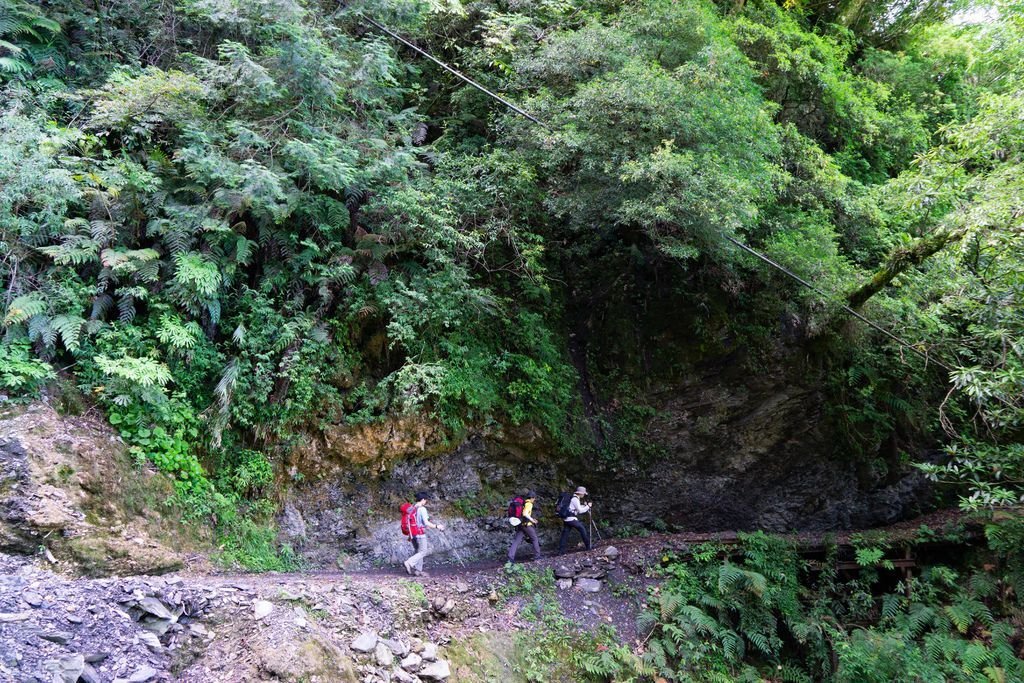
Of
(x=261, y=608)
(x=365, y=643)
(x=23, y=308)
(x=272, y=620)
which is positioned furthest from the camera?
(x=23, y=308)

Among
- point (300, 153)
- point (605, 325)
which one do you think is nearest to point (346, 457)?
point (300, 153)

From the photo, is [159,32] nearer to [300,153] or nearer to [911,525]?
[300,153]

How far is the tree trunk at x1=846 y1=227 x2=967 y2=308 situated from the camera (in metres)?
8.81

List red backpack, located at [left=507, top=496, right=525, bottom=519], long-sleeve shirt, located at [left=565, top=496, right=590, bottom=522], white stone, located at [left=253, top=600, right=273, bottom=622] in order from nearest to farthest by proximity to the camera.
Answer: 1. white stone, located at [left=253, top=600, right=273, bottom=622]
2. red backpack, located at [left=507, top=496, right=525, bottom=519]
3. long-sleeve shirt, located at [left=565, top=496, right=590, bottom=522]

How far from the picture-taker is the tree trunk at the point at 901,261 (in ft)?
28.9

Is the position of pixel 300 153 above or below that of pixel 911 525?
above

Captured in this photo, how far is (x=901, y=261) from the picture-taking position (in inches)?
374

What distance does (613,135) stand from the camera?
8.98m

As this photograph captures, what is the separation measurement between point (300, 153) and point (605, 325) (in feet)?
22.4

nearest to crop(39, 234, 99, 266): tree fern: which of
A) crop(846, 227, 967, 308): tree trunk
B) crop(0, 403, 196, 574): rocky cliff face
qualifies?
crop(0, 403, 196, 574): rocky cliff face

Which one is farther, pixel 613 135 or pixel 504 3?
pixel 504 3

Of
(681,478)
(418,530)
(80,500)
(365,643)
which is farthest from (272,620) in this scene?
(681,478)

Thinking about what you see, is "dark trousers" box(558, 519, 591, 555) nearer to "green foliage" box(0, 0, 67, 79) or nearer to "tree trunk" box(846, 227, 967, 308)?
"tree trunk" box(846, 227, 967, 308)

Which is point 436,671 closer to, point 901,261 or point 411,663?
point 411,663
